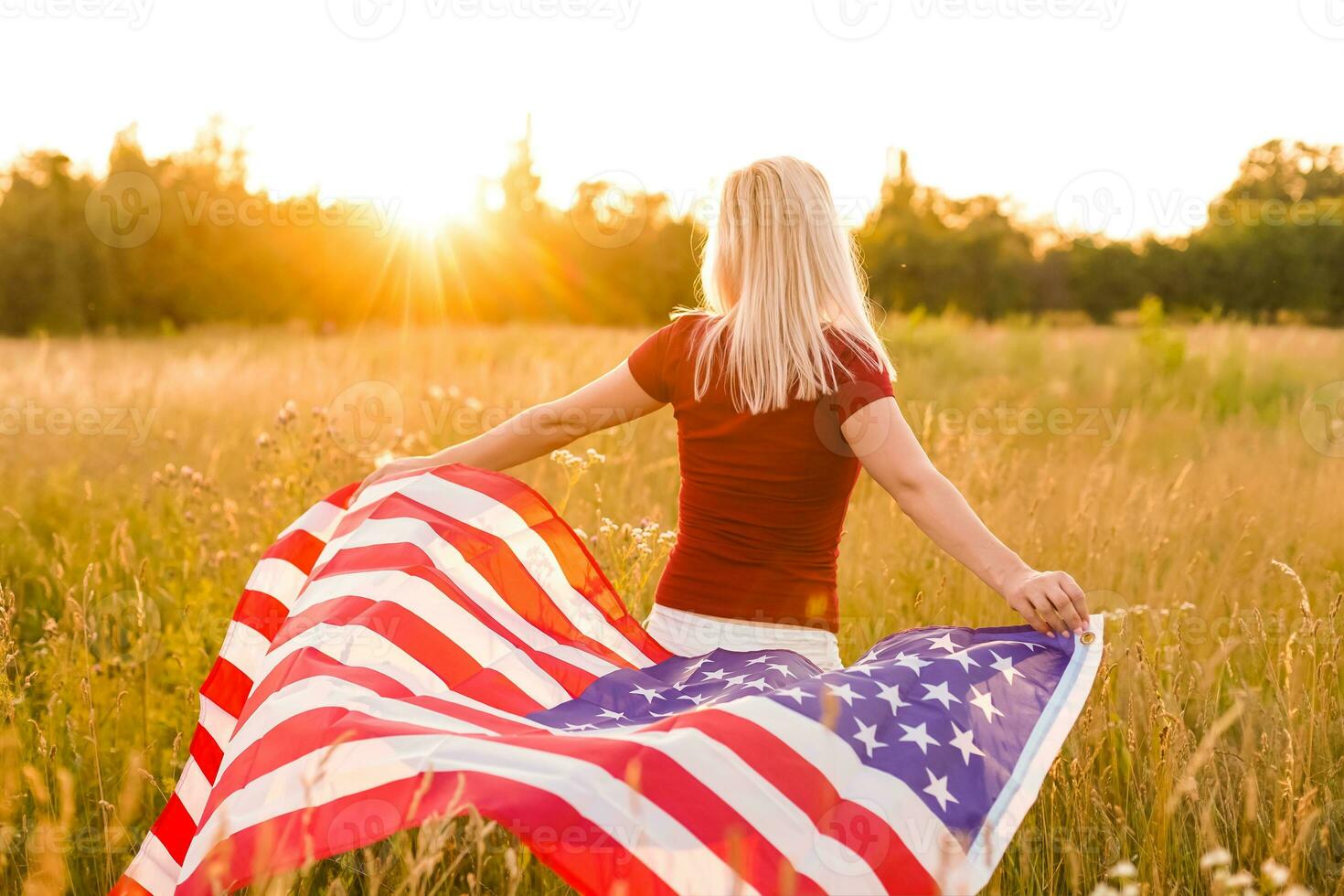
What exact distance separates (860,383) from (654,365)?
60 cm

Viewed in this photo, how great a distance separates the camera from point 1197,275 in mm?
26359

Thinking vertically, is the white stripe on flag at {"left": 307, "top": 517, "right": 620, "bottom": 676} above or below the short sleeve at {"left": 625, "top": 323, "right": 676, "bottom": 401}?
below

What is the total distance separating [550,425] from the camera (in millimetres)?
2783

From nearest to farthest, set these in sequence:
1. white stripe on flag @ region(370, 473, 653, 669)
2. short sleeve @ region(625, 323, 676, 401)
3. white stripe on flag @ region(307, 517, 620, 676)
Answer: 1. white stripe on flag @ region(307, 517, 620, 676)
2. white stripe on flag @ region(370, 473, 653, 669)
3. short sleeve @ region(625, 323, 676, 401)

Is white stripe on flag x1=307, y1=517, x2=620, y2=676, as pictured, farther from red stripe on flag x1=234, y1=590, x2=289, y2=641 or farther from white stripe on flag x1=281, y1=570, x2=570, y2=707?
red stripe on flag x1=234, y1=590, x2=289, y2=641

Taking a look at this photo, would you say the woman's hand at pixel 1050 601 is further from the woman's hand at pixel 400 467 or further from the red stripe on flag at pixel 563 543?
the woman's hand at pixel 400 467

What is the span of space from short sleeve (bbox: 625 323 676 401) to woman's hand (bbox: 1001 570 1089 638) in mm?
1025

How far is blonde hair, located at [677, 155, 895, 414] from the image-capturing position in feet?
7.66

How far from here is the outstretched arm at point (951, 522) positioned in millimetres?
2061

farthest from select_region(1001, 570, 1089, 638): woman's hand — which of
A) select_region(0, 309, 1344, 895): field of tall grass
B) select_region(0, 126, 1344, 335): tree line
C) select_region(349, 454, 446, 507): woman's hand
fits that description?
select_region(0, 126, 1344, 335): tree line

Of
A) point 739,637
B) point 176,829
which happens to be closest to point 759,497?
point 739,637

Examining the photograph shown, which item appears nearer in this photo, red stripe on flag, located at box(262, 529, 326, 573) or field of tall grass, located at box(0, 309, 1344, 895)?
field of tall grass, located at box(0, 309, 1344, 895)

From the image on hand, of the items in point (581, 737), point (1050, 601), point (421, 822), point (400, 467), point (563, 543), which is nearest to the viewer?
point (421, 822)

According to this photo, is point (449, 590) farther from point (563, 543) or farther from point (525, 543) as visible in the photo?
point (563, 543)
